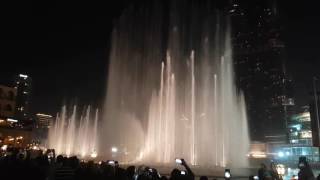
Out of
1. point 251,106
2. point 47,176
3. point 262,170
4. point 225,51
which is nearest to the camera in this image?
point 47,176

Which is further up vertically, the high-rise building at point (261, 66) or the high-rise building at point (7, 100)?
the high-rise building at point (261, 66)

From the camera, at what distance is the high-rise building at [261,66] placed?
439 ft

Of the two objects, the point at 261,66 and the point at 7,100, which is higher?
the point at 261,66

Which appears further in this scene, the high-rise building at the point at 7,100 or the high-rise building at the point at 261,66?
the high-rise building at the point at 261,66

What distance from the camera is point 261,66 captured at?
15238 centimetres

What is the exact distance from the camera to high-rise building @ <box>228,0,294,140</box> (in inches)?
5271

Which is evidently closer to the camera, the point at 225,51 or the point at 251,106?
A: the point at 225,51

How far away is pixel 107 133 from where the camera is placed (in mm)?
43719

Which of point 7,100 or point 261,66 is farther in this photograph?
point 261,66

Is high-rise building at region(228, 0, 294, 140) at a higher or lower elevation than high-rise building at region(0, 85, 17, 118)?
higher

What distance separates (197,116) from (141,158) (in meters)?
8.49

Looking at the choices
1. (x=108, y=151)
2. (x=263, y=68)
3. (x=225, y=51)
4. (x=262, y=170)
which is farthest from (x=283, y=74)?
(x=262, y=170)

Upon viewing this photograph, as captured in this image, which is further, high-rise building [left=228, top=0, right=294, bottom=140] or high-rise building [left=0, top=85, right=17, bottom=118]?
high-rise building [left=228, top=0, right=294, bottom=140]

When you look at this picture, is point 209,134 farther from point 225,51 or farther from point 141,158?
point 225,51
